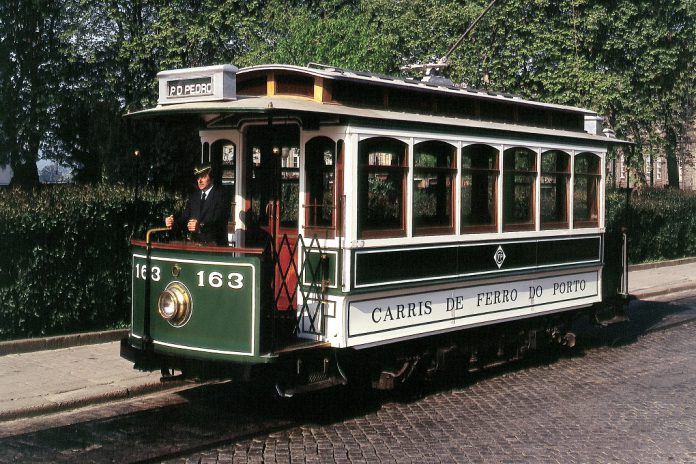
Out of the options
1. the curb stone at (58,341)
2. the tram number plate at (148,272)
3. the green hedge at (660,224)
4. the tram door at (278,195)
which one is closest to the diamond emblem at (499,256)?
the tram door at (278,195)

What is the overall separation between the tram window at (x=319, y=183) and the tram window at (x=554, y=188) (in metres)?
3.53

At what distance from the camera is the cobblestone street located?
7.38 metres

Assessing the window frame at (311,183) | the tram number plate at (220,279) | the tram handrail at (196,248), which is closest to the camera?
the tram handrail at (196,248)

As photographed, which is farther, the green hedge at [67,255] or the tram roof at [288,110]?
the green hedge at [67,255]

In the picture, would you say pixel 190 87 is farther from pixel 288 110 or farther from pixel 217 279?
pixel 217 279

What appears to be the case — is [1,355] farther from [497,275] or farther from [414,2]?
[414,2]

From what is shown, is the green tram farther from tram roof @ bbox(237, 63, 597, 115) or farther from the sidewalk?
the sidewalk

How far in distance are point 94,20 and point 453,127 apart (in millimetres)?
22449

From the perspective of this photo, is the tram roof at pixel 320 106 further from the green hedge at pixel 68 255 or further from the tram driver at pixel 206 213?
the green hedge at pixel 68 255

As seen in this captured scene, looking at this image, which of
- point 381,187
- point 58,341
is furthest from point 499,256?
point 58,341

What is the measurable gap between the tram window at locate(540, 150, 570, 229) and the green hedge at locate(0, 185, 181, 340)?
4863 mm

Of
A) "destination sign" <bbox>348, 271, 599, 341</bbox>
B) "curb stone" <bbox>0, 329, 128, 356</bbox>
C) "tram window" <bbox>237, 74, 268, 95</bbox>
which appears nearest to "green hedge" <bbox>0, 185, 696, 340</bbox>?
"curb stone" <bbox>0, 329, 128, 356</bbox>

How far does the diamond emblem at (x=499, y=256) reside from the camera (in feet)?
33.8

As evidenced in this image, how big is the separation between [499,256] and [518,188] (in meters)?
0.92
